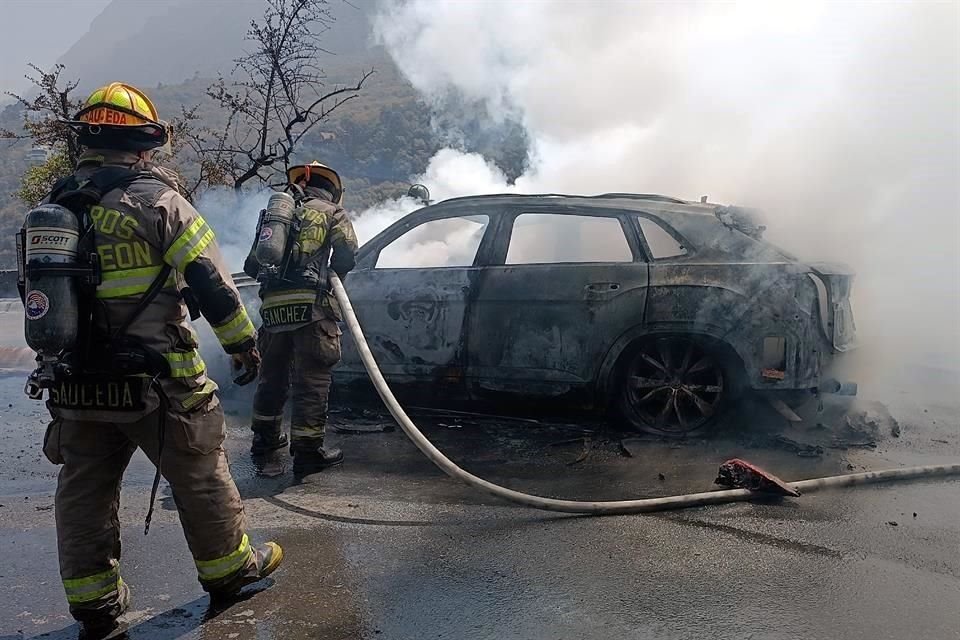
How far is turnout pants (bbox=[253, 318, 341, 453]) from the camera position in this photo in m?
4.29

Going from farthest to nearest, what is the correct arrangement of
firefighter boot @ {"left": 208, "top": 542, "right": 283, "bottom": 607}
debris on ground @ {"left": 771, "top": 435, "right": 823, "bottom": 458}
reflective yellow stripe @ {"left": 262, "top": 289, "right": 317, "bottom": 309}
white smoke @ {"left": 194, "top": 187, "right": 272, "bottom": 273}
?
white smoke @ {"left": 194, "top": 187, "right": 272, "bottom": 273}, debris on ground @ {"left": 771, "top": 435, "right": 823, "bottom": 458}, reflective yellow stripe @ {"left": 262, "top": 289, "right": 317, "bottom": 309}, firefighter boot @ {"left": 208, "top": 542, "right": 283, "bottom": 607}

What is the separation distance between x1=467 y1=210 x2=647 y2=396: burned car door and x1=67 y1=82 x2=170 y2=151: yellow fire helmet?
2.77m

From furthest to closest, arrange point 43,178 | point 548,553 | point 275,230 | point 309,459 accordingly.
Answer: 1. point 43,178
2. point 309,459
3. point 275,230
4. point 548,553

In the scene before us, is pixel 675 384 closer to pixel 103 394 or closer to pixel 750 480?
pixel 750 480

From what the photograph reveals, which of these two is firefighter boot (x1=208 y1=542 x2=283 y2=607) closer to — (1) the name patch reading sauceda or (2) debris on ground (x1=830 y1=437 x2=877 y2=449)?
(1) the name patch reading sauceda

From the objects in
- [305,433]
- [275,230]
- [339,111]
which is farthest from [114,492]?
[339,111]

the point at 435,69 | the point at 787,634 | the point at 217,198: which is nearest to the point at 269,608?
the point at 787,634

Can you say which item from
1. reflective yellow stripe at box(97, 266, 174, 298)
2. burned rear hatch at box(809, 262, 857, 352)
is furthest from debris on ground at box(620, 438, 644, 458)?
reflective yellow stripe at box(97, 266, 174, 298)

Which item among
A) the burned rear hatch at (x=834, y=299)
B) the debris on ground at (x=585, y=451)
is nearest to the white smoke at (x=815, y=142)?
the burned rear hatch at (x=834, y=299)

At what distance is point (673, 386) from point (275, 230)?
2.64 m

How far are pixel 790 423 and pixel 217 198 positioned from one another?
7246mm

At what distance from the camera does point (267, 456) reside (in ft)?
14.7

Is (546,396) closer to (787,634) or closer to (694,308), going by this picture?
(694,308)

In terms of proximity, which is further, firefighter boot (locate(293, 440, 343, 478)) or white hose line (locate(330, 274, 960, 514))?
firefighter boot (locate(293, 440, 343, 478))
